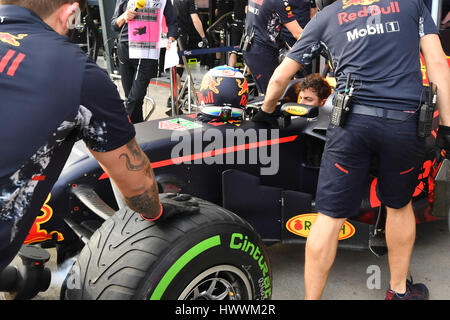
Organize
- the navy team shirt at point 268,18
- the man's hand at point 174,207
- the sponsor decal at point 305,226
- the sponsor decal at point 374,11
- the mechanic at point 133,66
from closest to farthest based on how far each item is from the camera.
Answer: the man's hand at point 174,207
the sponsor decal at point 374,11
the sponsor decal at point 305,226
the navy team shirt at point 268,18
the mechanic at point 133,66

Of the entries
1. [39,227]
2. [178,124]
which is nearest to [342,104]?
[178,124]

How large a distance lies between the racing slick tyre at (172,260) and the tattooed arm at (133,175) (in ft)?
0.37

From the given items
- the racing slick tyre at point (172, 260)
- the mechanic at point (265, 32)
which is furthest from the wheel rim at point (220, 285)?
the mechanic at point (265, 32)

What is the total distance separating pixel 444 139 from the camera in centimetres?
227

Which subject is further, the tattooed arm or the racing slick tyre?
the racing slick tyre

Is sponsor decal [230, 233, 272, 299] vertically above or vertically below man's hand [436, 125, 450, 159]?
below

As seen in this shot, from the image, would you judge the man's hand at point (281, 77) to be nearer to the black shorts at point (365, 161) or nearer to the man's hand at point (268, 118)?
the man's hand at point (268, 118)

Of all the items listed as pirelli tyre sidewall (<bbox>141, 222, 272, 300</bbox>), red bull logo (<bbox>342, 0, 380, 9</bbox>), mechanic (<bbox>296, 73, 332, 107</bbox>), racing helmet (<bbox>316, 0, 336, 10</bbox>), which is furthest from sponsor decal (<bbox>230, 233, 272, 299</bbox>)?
mechanic (<bbox>296, 73, 332, 107</bbox>)

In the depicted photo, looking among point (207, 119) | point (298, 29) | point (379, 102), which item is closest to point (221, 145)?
point (207, 119)

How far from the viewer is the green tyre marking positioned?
1.61m

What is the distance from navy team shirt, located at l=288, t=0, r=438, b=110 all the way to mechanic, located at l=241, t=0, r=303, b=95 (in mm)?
2185

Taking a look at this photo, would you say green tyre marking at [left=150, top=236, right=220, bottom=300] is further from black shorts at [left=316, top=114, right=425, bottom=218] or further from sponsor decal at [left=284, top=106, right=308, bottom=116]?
sponsor decal at [left=284, top=106, right=308, bottom=116]

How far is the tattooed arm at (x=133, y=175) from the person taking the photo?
1.47m

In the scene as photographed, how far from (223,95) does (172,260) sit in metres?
1.48
